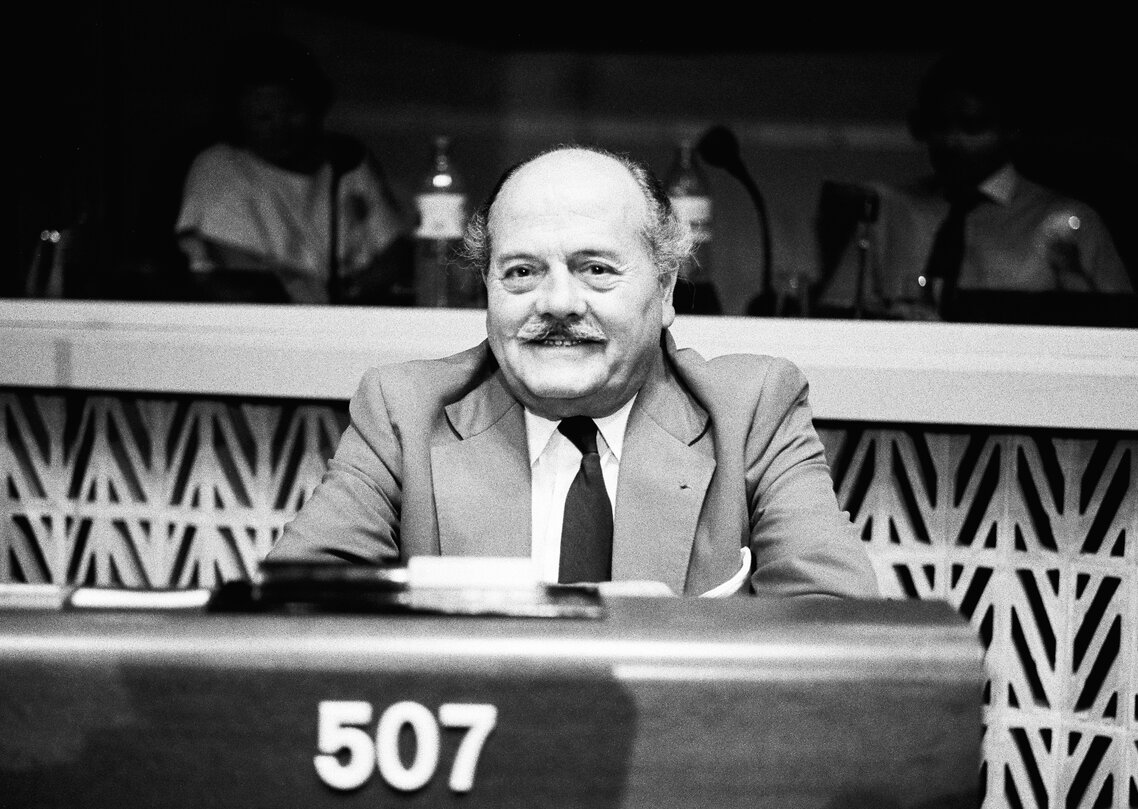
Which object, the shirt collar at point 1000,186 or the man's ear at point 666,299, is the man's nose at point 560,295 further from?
the shirt collar at point 1000,186

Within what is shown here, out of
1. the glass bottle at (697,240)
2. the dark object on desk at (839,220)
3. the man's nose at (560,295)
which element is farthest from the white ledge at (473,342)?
the dark object on desk at (839,220)

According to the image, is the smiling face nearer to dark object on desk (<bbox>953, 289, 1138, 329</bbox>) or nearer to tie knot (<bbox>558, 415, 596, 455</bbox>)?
tie knot (<bbox>558, 415, 596, 455</bbox>)

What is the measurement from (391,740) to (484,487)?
2.48 feet

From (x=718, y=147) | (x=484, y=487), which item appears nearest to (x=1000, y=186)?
(x=718, y=147)

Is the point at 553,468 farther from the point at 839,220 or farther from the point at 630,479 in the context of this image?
the point at 839,220

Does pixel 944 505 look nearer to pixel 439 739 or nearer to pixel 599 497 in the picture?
pixel 599 497

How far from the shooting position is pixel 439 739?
720 mm

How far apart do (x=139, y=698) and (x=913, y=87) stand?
452 cm

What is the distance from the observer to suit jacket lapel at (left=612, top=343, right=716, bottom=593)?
144cm

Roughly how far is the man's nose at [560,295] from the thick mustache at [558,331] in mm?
15

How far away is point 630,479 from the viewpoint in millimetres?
1467

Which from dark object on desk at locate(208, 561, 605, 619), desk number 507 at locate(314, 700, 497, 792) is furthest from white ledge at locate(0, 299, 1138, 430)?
desk number 507 at locate(314, 700, 497, 792)

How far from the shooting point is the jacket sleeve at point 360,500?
4.69 ft

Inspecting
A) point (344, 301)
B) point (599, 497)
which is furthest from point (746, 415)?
point (344, 301)
